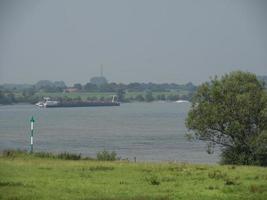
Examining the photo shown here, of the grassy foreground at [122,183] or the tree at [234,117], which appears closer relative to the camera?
the grassy foreground at [122,183]

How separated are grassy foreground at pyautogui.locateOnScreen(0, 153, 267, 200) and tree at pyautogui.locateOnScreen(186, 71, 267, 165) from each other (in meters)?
14.3

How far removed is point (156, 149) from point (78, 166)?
36.4 metres

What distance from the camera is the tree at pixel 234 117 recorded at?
38.3 meters

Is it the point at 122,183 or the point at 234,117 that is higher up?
the point at 234,117

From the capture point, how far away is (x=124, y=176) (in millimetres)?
21516

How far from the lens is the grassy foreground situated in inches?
647

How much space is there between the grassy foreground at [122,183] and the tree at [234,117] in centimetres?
1428

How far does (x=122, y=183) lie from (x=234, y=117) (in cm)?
2121

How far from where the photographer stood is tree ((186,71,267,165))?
3834 cm

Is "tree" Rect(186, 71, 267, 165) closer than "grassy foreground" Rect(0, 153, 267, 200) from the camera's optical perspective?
No

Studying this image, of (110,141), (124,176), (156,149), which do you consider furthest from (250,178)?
(110,141)

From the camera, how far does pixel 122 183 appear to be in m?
19.2

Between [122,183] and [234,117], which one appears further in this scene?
[234,117]

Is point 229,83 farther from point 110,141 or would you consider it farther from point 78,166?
point 110,141
